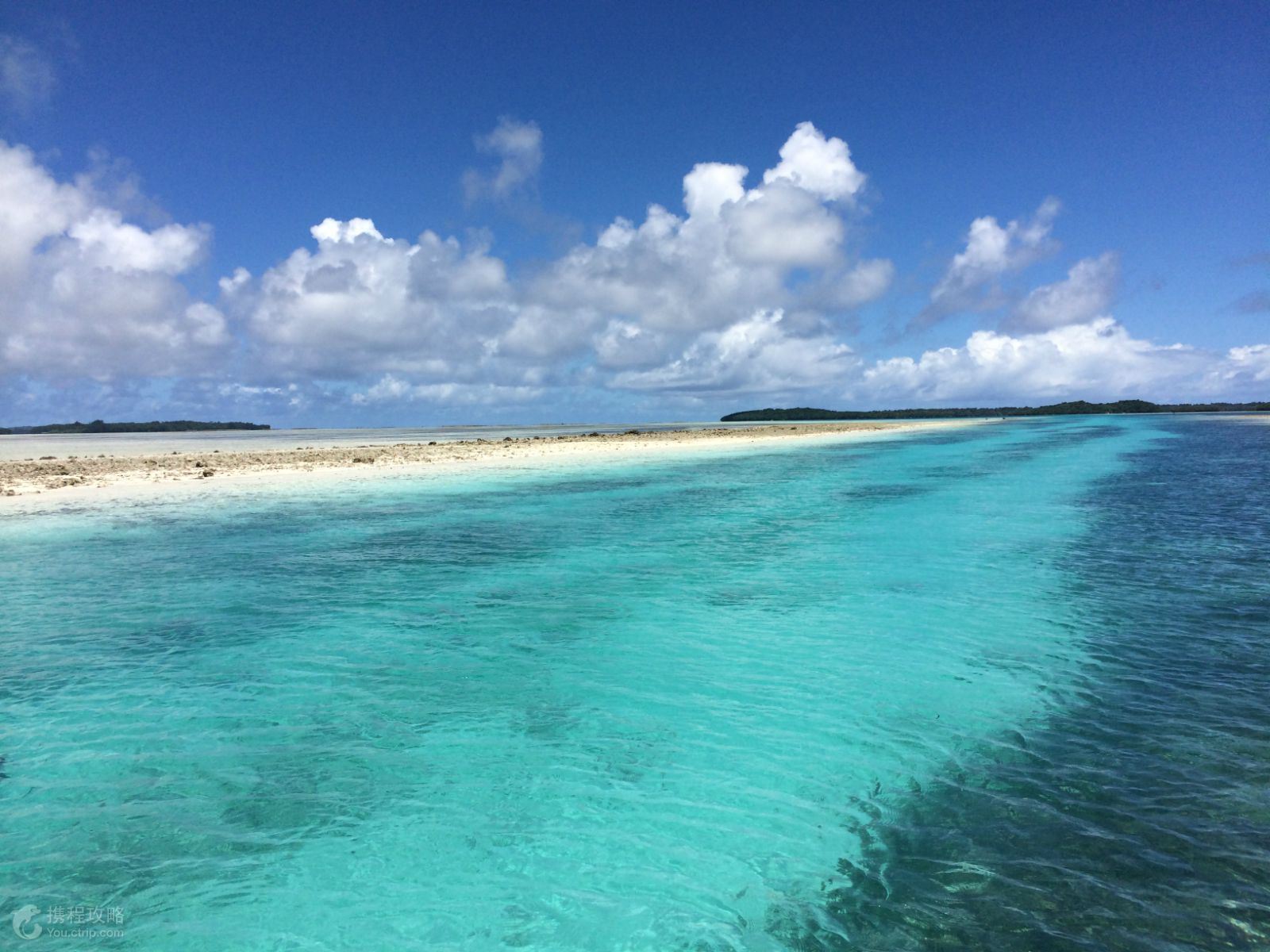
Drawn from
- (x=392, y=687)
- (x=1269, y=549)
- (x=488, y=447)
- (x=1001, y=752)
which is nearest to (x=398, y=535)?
(x=392, y=687)

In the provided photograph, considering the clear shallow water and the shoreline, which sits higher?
the shoreline

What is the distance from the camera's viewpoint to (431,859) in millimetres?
5461

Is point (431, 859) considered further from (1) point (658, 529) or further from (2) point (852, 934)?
(1) point (658, 529)

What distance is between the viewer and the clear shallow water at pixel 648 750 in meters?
4.90

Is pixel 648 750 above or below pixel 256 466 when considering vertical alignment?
below

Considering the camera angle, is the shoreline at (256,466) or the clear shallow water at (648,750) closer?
the clear shallow water at (648,750)

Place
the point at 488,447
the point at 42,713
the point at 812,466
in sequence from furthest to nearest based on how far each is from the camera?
the point at 488,447, the point at 812,466, the point at 42,713

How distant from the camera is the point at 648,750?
23.7 ft

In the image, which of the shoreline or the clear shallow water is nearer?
the clear shallow water

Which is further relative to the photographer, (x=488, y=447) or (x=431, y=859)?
(x=488, y=447)

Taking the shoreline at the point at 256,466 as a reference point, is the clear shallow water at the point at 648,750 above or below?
below

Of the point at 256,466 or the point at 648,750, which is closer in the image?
the point at 648,750

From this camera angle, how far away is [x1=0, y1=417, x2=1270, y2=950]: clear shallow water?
4902 millimetres

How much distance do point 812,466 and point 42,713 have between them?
4245cm
